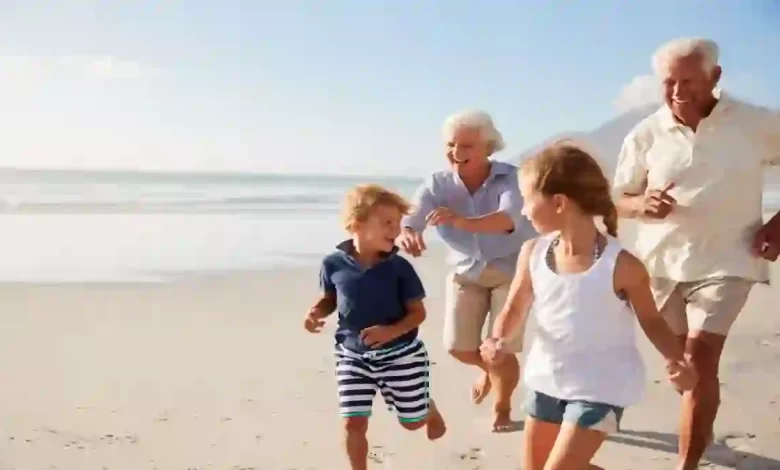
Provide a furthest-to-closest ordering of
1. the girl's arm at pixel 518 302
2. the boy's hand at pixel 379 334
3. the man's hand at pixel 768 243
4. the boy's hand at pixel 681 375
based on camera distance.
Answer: the man's hand at pixel 768 243 < the boy's hand at pixel 379 334 < the girl's arm at pixel 518 302 < the boy's hand at pixel 681 375

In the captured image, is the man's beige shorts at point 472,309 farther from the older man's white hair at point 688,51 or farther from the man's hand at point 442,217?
the older man's white hair at point 688,51

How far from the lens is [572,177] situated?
108 inches

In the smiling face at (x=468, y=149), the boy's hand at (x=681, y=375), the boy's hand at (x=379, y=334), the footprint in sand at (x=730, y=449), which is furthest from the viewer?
the smiling face at (x=468, y=149)

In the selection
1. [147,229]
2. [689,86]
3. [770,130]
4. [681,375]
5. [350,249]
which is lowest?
[681,375]

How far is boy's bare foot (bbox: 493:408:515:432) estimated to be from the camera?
4195mm

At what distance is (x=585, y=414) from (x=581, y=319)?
10.3 inches

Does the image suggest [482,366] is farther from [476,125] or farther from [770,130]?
[770,130]

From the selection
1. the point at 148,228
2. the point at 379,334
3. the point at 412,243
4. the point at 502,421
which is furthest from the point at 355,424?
the point at 148,228

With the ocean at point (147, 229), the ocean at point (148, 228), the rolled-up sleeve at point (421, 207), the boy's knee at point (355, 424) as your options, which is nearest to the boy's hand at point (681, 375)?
the boy's knee at point (355, 424)

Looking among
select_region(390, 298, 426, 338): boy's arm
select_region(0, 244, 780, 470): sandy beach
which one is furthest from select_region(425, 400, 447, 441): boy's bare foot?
select_region(390, 298, 426, 338): boy's arm

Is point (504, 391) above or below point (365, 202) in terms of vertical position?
below

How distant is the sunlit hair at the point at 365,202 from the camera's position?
11.0 feet

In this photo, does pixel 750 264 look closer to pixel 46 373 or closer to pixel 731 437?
pixel 731 437

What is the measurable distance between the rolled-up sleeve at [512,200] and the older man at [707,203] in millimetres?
498
